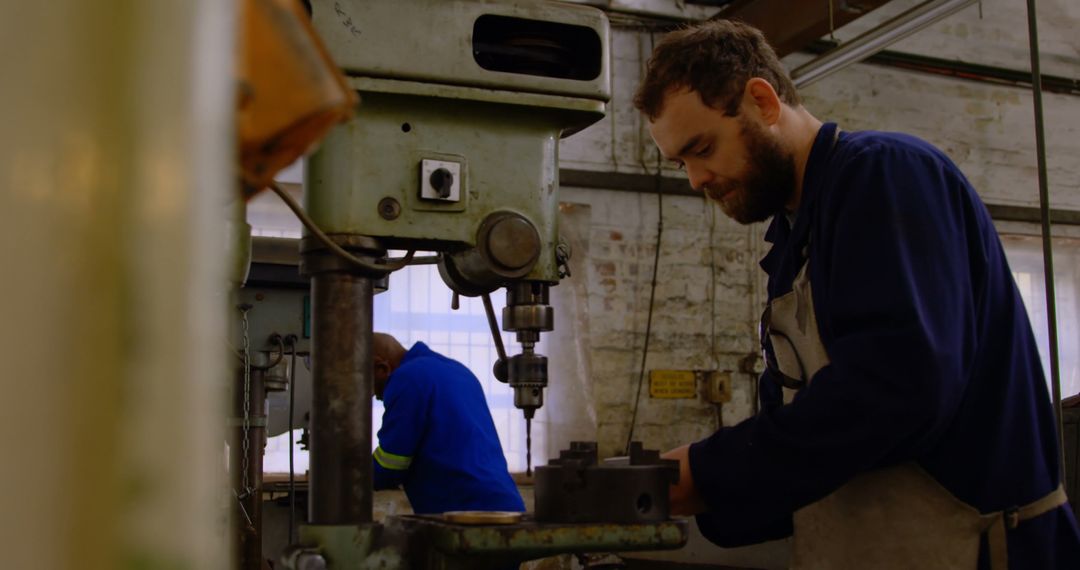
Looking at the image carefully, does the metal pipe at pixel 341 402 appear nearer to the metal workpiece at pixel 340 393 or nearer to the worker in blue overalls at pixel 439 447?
the metal workpiece at pixel 340 393

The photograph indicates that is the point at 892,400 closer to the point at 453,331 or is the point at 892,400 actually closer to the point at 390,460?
the point at 390,460

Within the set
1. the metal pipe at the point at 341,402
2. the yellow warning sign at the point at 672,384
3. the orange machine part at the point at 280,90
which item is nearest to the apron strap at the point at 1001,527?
the metal pipe at the point at 341,402

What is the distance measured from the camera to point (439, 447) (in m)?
2.73

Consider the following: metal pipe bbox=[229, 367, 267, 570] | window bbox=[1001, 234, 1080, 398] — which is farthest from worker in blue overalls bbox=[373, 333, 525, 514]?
window bbox=[1001, 234, 1080, 398]

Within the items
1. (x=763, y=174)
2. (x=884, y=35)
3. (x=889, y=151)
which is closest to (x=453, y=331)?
(x=884, y=35)

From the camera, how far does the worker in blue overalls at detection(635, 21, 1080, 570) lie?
3.55 feet

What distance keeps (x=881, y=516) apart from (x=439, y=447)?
1.67 m

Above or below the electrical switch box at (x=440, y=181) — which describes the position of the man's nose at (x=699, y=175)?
above

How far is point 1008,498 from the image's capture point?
1.16 m

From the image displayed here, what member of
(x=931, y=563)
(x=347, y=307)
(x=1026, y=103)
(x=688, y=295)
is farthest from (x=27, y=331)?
(x=1026, y=103)

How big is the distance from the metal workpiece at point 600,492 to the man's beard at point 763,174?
453mm

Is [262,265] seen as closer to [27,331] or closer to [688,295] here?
[27,331]

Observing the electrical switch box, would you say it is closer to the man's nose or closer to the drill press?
the drill press

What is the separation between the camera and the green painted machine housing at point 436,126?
119cm
